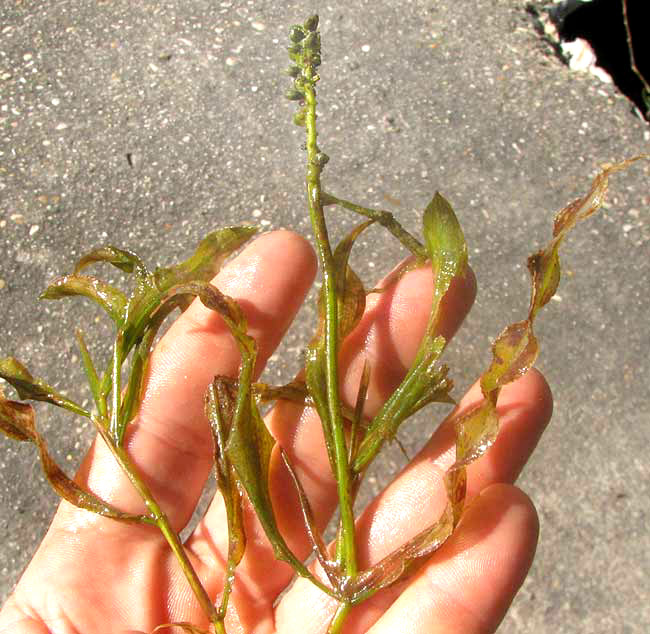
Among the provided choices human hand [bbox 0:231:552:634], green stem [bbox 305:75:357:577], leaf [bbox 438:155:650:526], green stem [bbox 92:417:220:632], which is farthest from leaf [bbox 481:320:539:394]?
green stem [bbox 92:417:220:632]

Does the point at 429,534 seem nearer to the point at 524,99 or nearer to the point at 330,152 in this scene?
the point at 330,152

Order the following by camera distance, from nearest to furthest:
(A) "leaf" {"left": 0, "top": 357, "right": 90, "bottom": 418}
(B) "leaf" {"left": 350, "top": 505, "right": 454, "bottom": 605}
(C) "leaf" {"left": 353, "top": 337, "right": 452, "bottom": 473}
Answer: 1. (B) "leaf" {"left": 350, "top": 505, "right": 454, "bottom": 605}
2. (C) "leaf" {"left": 353, "top": 337, "right": 452, "bottom": 473}
3. (A) "leaf" {"left": 0, "top": 357, "right": 90, "bottom": 418}

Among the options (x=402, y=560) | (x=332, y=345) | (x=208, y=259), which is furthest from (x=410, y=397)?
(x=208, y=259)

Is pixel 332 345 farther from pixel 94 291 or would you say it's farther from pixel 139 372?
pixel 94 291

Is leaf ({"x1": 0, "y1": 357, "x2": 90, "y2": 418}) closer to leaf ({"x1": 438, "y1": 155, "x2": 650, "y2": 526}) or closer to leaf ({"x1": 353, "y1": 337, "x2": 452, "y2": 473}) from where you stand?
leaf ({"x1": 353, "y1": 337, "x2": 452, "y2": 473})

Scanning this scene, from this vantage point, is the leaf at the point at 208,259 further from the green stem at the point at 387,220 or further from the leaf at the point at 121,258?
the green stem at the point at 387,220

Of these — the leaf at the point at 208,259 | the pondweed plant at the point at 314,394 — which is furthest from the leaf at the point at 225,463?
the leaf at the point at 208,259
